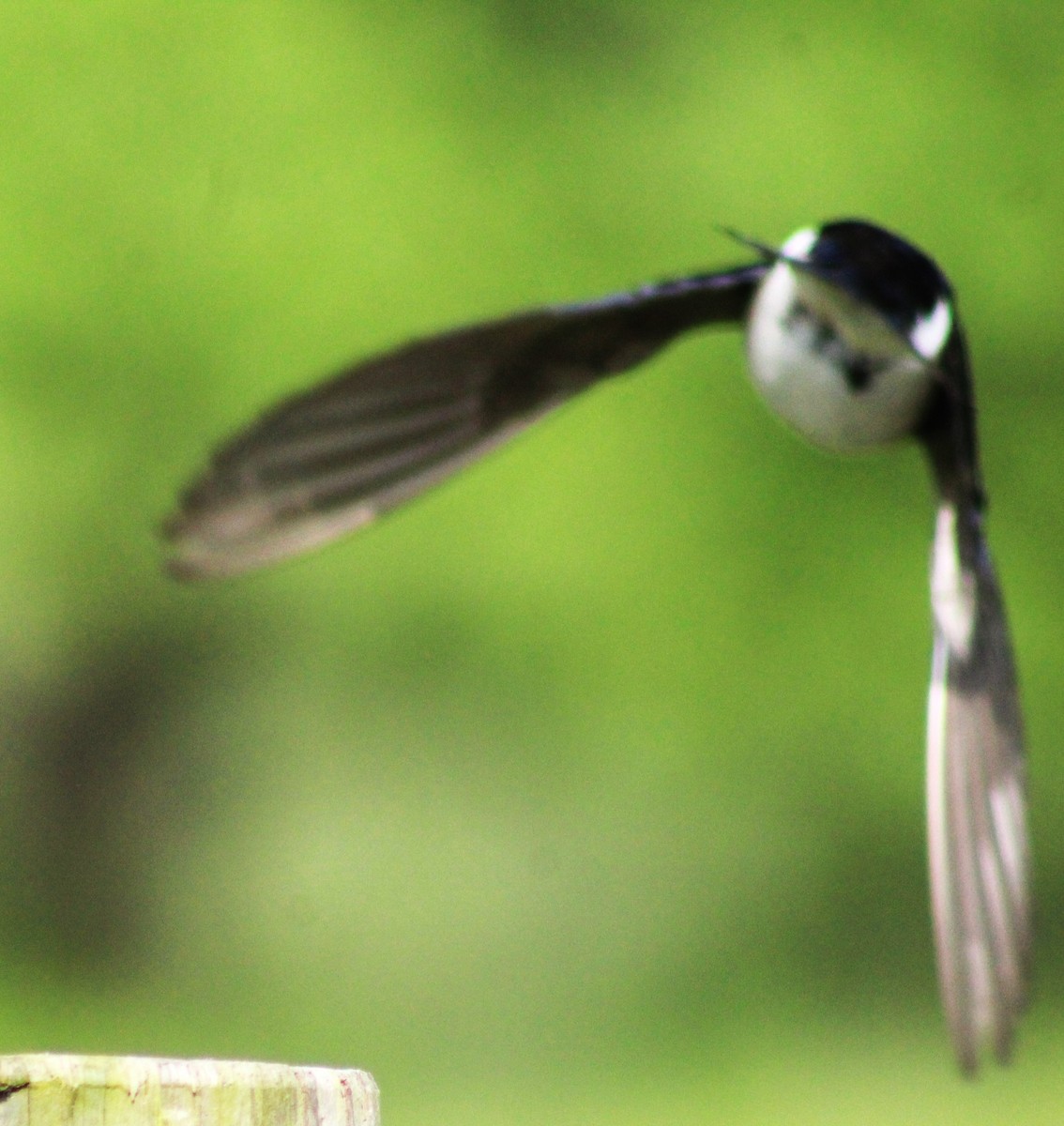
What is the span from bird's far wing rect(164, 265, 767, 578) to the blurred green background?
2316 mm

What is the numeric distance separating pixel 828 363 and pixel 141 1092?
72 cm

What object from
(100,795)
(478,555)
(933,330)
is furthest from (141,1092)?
(100,795)

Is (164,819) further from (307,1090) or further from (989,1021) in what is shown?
(307,1090)

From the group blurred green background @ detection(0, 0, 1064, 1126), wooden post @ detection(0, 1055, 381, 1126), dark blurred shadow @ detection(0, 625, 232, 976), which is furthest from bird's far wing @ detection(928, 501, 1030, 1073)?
dark blurred shadow @ detection(0, 625, 232, 976)

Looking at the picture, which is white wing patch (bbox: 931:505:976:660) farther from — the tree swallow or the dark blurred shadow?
the dark blurred shadow

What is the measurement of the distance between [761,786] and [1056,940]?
0.68m

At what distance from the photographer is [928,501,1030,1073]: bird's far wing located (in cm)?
130

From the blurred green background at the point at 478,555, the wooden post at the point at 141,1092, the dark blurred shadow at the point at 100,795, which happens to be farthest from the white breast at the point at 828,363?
the dark blurred shadow at the point at 100,795

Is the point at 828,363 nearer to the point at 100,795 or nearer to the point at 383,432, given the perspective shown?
the point at 383,432

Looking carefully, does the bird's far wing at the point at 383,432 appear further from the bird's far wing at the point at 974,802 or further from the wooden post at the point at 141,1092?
the wooden post at the point at 141,1092

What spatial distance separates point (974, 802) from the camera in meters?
1.36

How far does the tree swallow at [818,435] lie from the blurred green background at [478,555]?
7.57 ft

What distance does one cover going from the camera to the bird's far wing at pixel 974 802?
1.30 meters

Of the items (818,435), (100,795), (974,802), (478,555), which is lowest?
(100,795)
